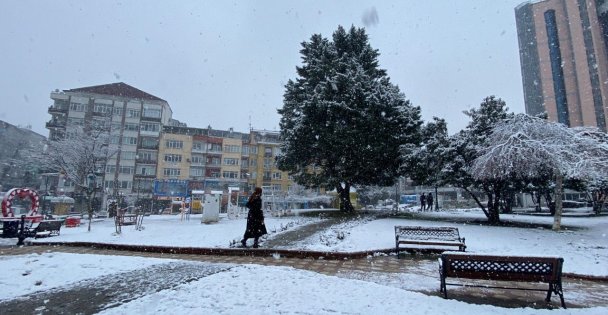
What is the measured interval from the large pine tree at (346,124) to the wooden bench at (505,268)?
1701 cm

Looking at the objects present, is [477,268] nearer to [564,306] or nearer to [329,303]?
[564,306]

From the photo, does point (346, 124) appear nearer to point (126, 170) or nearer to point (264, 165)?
point (264, 165)

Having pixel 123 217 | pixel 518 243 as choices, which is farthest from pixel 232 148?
pixel 518 243

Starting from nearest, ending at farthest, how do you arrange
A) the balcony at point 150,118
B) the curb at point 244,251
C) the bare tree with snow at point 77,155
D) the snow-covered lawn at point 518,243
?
the curb at point 244,251 < the snow-covered lawn at point 518,243 < the bare tree with snow at point 77,155 < the balcony at point 150,118

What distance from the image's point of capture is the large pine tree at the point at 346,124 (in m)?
23.0

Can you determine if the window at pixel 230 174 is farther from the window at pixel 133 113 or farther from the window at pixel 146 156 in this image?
the window at pixel 133 113

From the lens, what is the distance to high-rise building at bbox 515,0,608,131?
60.1 m

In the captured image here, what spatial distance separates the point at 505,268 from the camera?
19.0ft

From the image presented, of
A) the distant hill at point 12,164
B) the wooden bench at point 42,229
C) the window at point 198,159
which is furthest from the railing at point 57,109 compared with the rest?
the wooden bench at point 42,229

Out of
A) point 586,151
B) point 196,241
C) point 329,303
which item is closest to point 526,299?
point 329,303

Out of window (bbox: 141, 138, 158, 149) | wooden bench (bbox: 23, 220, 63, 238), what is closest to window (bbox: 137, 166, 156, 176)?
window (bbox: 141, 138, 158, 149)

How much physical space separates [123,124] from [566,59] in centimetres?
8715

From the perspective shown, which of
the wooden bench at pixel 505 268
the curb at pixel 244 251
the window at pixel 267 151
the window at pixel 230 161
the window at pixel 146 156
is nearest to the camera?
the wooden bench at pixel 505 268

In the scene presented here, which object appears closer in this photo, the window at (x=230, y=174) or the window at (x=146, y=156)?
the window at (x=146, y=156)
